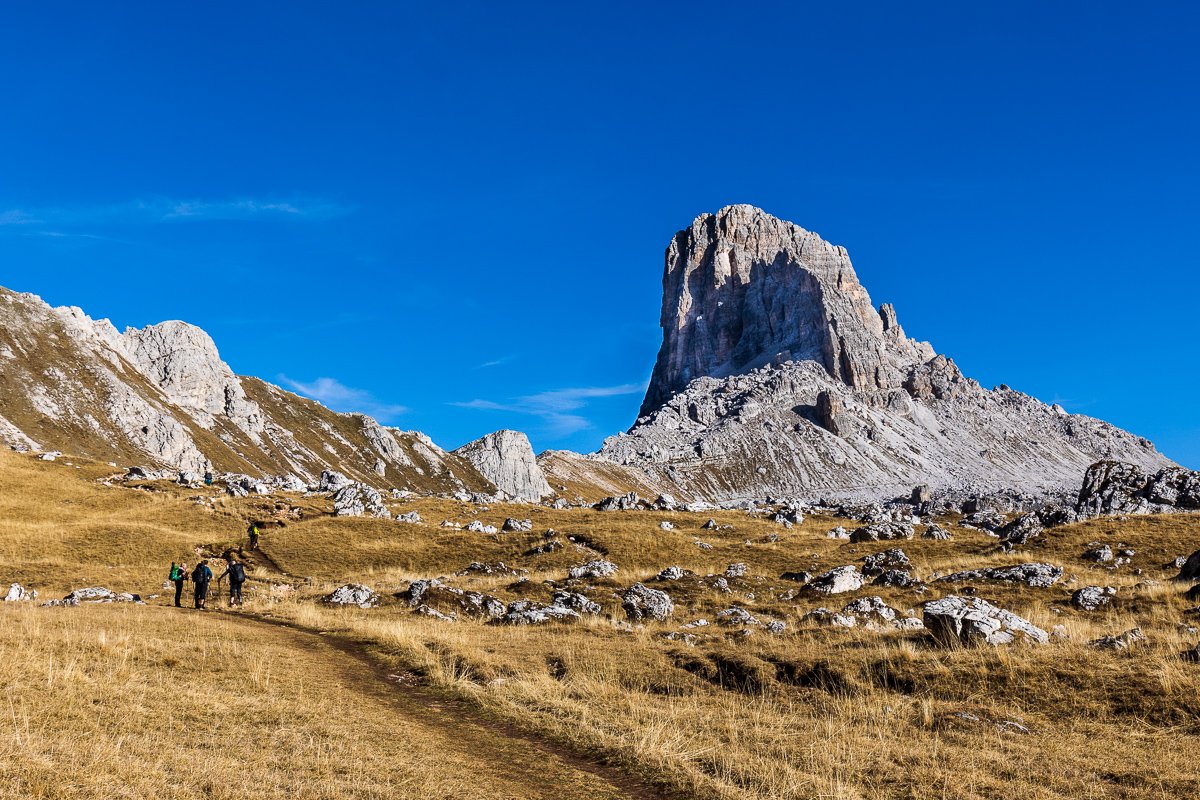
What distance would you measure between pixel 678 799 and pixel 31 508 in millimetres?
63781

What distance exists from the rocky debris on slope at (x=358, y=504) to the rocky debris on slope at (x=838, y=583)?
4040 cm

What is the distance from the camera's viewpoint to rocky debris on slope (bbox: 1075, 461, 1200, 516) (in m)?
57.2

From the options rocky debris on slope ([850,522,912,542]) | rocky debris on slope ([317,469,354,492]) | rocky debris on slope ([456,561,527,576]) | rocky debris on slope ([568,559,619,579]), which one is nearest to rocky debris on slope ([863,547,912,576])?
rocky debris on slope ([568,559,619,579])

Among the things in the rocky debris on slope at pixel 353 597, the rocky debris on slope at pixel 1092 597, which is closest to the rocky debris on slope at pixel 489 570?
the rocky debris on slope at pixel 353 597

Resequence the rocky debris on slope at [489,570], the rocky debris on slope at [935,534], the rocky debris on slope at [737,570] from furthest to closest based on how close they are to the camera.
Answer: the rocky debris on slope at [935,534], the rocky debris on slope at [489,570], the rocky debris on slope at [737,570]

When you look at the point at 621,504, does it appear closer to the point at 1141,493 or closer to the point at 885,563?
the point at 885,563

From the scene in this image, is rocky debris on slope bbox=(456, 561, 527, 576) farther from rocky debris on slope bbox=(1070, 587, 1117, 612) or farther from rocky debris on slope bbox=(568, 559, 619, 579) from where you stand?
rocky debris on slope bbox=(1070, 587, 1117, 612)

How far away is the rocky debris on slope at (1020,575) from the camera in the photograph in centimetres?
3131

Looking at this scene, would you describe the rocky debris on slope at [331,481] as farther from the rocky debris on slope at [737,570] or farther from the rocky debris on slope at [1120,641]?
the rocky debris on slope at [1120,641]

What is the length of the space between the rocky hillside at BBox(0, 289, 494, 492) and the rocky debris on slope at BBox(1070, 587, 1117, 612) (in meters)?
86.6

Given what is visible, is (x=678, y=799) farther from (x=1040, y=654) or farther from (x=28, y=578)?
(x=28, y=578)

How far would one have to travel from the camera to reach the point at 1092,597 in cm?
2661

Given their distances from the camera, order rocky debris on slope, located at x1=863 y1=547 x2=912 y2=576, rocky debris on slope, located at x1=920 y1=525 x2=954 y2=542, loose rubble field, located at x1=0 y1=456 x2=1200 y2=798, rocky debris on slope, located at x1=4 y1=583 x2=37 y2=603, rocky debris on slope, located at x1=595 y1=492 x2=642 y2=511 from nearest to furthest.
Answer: loose rubble field, located at x1=0 y1=456 x2=1200 y2=798 → rocky debris on slope, located at x1=4 y1=583 x2=37 y2=603 → rocky debris on slope, located at x1=863 y1=547 x2=912 y2=576 → rocky debris on slope, located at x1=920 y1=525 x2=954 y2=542 → rocky debris on slope, located at x1=595 y1=492 x2=642 y2=511

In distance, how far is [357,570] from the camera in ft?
161
